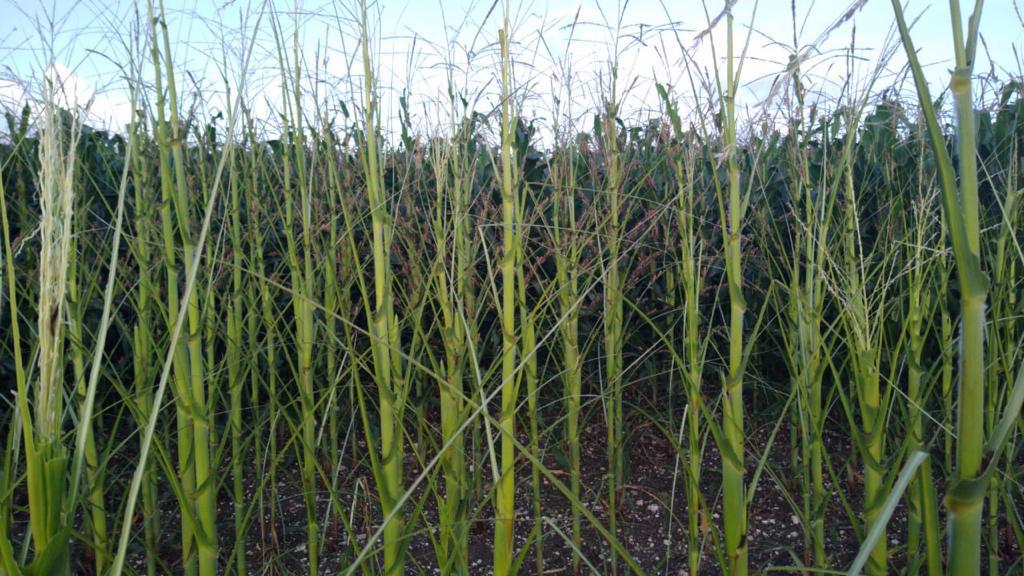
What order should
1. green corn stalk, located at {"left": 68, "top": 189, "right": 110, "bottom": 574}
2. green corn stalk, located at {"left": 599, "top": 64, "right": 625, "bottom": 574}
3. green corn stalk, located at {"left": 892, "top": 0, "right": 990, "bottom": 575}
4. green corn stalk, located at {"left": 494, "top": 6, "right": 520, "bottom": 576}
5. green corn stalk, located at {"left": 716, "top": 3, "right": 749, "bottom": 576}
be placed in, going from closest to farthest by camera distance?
1. green corn stalk, located at {"left": 892, "top": 0, "right": 990, "bottom": 575}
2. green corn stalk, located at {"left": 716, "top": 3, "right": 749, "bottom": 576}
3. green corn stalk, located at {"left": 494, "top": 6, "right": 520, "bottom": 576}
4. green corn stalk, located at {"left": 68, "top": 189, "right": 110, "bottom": 574}
5. green corn stalk, located at {"left": 599, "top": 64, "right": 625, "bottom": 574}

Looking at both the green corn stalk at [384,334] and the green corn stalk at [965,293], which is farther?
the green corn stalk at [384,334]

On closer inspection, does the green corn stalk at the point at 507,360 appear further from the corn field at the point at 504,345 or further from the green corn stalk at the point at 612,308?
the green corn stalk at the point at 612,308

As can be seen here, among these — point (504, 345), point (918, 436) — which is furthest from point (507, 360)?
point (918, 436)

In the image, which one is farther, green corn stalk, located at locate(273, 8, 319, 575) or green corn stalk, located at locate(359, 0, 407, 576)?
green corn stalk, located at locate(273, 8, 319, 575)

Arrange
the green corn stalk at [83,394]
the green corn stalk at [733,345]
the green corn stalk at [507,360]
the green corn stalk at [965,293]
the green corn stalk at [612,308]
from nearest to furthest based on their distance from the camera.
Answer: the green corn stalk at [965,293] → the green corn stalk at [733,345] → the green corn stalk at [507,360] → the green corn stalk at [83,394] → the green corn stalk at [612,308]

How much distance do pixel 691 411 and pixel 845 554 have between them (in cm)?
114

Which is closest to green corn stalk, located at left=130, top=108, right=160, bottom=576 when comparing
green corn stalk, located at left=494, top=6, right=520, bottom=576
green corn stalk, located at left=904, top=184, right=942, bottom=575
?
green corn stalk, located at left=494, top=6, right=520, bottom=576

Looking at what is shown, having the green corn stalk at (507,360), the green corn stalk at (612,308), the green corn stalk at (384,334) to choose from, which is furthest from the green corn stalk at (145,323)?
the green corn stalk at (612,308)

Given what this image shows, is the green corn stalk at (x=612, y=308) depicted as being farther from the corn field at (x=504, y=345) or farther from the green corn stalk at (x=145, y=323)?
the green corn stalk at (x=145, y=323)

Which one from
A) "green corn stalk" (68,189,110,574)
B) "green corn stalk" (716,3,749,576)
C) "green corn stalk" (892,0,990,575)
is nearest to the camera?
"green corn stalk" (892,0,990,575)

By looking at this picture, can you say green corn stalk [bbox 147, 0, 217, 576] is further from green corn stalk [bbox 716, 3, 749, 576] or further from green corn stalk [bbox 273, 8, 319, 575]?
green corn stalk [bbox 716, 3, 749, 576]

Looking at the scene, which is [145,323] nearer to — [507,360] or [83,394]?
[83,394]

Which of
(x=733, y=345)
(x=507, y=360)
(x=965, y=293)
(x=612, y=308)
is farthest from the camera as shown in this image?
(x=612, y=308)

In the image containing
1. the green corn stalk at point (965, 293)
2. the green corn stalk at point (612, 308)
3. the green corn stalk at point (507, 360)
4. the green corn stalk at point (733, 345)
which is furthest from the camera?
the green corn stalk at point (612, 308)
